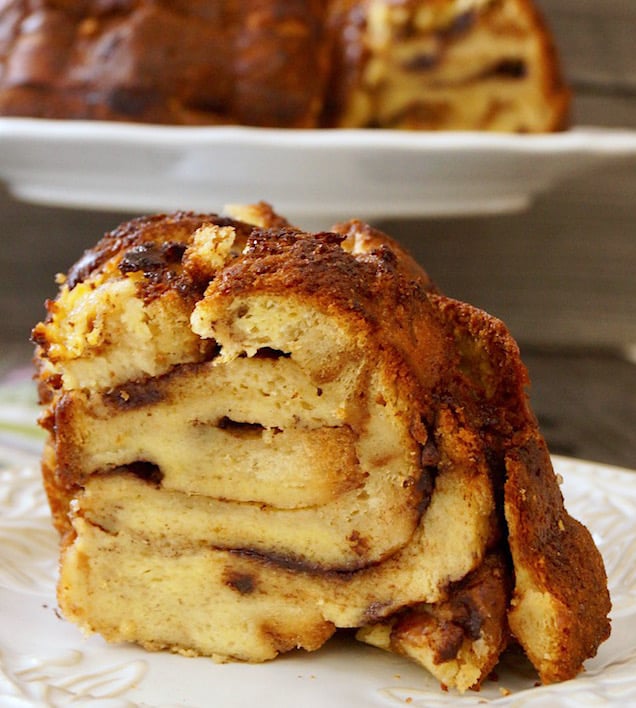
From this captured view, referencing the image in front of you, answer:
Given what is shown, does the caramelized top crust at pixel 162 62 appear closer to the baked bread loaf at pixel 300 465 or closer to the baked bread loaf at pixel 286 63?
the baked bread loaf at pixel 286 63

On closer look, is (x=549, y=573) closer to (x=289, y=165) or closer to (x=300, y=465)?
(x=300, y=465)

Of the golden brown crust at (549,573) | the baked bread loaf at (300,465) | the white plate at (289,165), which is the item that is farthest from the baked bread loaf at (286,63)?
the golden brown crust at (549,573)

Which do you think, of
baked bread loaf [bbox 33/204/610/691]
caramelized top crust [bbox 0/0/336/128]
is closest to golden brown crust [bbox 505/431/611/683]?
baked bread loaf [bbox 33/204/610/691]

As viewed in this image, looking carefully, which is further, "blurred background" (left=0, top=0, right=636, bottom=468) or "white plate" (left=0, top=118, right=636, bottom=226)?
"blurred background" (left=0, top=0, right=636, bottom=468)

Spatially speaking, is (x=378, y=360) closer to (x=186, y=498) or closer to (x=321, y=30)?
(x=186, y=498)

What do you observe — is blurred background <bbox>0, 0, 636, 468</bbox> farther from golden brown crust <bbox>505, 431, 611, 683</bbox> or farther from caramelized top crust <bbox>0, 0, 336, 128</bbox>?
golden brown crust <bbox>505, 431, 611, 683</bbox>

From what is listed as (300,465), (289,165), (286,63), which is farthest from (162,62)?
(300,465)
